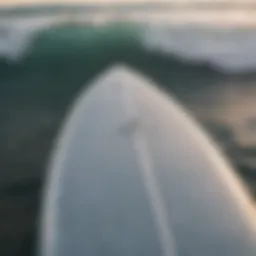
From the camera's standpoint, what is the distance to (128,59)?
3.75ft

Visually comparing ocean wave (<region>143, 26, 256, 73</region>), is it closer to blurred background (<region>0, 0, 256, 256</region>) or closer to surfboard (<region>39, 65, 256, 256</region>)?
blurred background (<region>0, 0, 256, 256</region>)

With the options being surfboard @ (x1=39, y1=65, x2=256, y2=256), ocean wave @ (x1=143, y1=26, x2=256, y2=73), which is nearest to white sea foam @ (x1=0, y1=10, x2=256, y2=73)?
ocean wave @ (x1=143, y1=26, x2=256, y2=73)

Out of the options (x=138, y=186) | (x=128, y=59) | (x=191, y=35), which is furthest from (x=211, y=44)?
(x=138, y=186)

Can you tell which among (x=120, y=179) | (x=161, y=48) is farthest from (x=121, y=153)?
(x=161, y=48)

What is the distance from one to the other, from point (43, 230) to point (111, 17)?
45 cm

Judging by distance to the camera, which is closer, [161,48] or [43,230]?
[43,230]

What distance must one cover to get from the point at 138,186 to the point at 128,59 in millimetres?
330

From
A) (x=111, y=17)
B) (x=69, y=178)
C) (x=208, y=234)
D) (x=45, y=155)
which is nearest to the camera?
(x=208, y=234)

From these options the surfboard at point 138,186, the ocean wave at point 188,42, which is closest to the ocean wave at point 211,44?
the ocean wave at point 188,42

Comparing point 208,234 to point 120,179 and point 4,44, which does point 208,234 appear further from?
point 4,44

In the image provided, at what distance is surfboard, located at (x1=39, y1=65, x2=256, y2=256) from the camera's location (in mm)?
817

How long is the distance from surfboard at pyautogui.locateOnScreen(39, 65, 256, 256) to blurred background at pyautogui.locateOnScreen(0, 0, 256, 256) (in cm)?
5

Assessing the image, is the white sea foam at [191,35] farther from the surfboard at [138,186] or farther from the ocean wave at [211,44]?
the surfboard at [138,186]

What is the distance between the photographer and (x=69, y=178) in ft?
3.03
